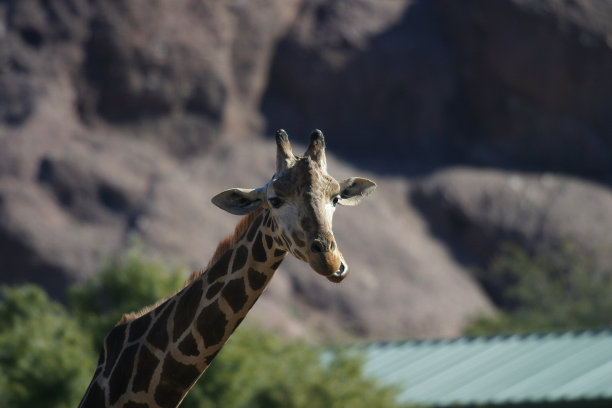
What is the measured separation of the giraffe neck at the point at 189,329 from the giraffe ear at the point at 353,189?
1.59ft

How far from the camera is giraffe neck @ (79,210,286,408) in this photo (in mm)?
5969

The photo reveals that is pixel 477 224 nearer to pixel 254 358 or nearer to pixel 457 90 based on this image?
pixel 457 90

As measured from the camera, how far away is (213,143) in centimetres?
3462

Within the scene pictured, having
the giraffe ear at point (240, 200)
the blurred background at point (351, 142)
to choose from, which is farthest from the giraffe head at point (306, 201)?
the blurred background at point (351, 142)

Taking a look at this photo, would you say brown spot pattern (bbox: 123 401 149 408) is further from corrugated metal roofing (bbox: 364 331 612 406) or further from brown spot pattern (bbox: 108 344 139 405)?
corrugated metal roofing (bbox: 364 331 612 406)

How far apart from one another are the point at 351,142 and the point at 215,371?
2379 centimetres

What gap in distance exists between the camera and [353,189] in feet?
20.0

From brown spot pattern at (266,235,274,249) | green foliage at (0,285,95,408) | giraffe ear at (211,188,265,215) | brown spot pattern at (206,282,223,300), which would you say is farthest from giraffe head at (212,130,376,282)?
green foliage at (0,285,95,408)

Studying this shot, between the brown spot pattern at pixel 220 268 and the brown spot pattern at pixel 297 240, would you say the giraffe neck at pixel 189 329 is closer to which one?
the brown spot pattern at pixel 220 268

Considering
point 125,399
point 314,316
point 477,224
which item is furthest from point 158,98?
point 125,399

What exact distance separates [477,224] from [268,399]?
22.4 meters

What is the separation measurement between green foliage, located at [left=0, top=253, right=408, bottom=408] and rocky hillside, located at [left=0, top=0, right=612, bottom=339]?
12.9m

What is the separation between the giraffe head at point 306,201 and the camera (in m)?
5.28

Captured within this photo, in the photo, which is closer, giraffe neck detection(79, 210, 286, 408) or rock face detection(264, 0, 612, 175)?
giraffe neck detection(79, 210, 286, 408)
